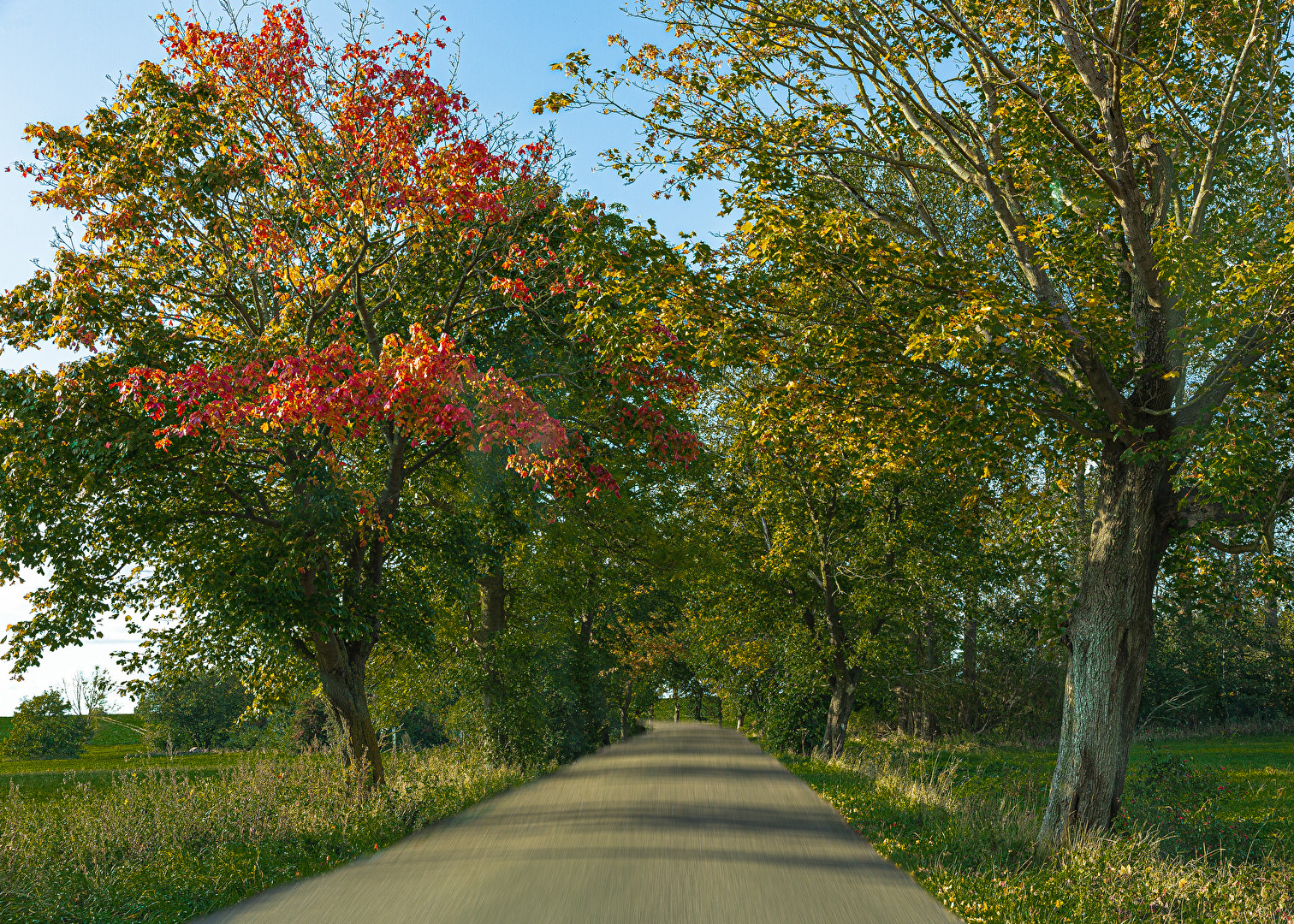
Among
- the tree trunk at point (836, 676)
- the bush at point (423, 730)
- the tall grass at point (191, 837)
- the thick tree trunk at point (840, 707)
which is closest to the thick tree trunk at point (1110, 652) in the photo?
the tall grass at point (191, 837)

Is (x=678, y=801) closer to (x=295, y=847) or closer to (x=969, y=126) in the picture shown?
(x=295, y=847)

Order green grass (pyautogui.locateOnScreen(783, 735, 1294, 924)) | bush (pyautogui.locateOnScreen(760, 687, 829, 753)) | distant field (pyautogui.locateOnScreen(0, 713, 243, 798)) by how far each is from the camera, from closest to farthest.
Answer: green grass (pyautogui.locateOnScreen(783, 735, 1294, 924)) → distant field (pyautogui.locateOnScreen(0, 713, 243, 798)) → bush (pyautogui.locateOnScreen(760, 687, 829, 753))

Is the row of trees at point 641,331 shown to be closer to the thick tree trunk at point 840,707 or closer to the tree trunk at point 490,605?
the tree trunk at point 490,605

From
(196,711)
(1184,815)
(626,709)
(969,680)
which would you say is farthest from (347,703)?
(196,711)

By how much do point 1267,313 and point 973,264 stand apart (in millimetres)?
3441

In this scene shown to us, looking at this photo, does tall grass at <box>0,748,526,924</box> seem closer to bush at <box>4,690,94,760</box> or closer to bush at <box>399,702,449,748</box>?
bush at <box>4,690,94,760</box>

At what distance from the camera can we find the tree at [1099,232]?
8.93 meters

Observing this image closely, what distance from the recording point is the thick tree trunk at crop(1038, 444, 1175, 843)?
9836 millimetres

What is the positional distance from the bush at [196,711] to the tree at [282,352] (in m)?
34.0

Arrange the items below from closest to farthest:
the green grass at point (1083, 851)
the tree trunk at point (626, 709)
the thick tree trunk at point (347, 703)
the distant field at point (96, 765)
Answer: the green grass at point (1083, 851) < the thick tree trunk at point (347, 703) < the distant field at point (96, 765) < the tree trunk at point (626, 709)

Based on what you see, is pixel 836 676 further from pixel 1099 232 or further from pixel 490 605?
pixel 1099 232

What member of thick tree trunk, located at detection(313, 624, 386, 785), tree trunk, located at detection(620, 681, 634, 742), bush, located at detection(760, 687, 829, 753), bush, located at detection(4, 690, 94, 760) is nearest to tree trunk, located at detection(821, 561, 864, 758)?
bush, located at detection(760, 687, 829, 753)

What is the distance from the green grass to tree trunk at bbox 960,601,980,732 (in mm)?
15644

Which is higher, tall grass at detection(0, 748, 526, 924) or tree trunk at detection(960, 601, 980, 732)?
tall grass at detection(0, 748, 526, 924)
